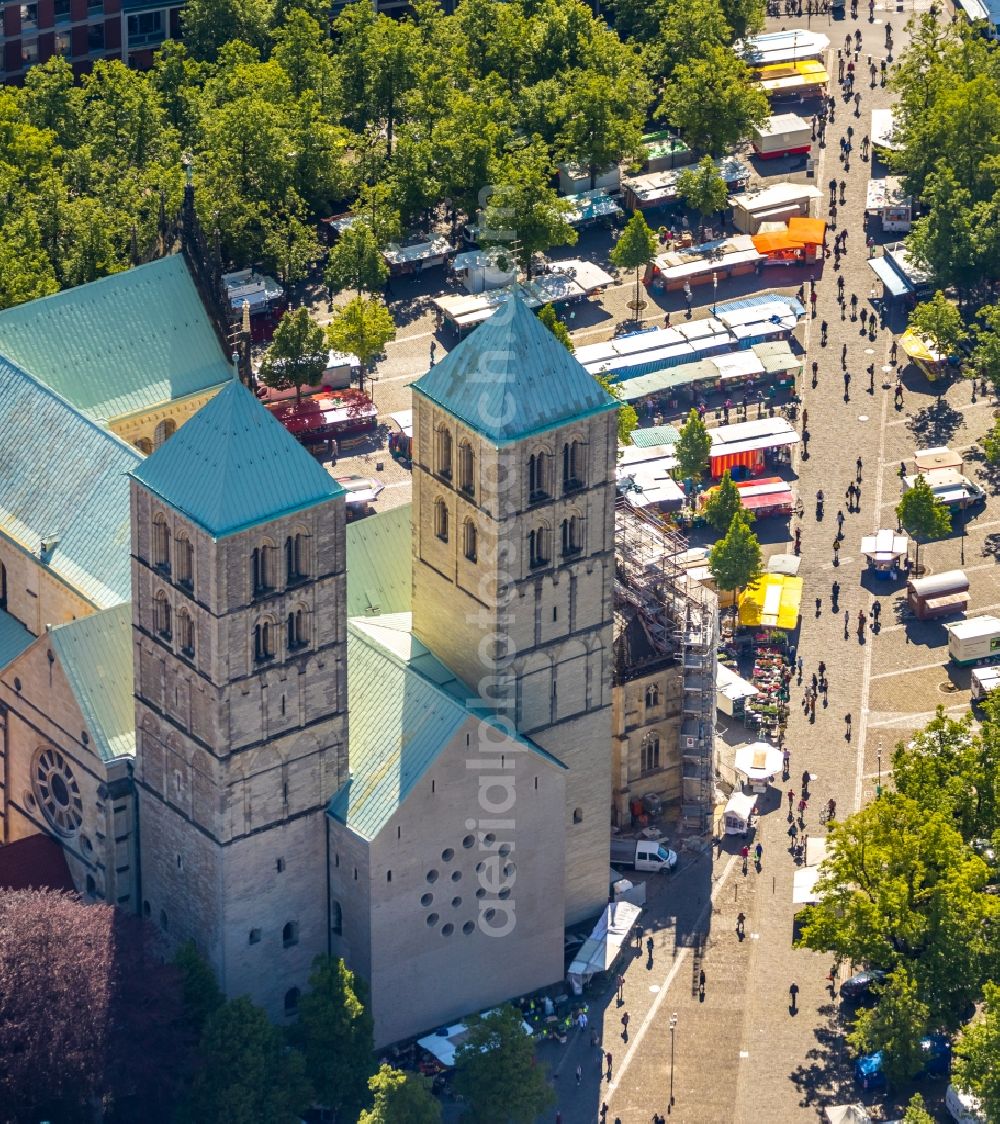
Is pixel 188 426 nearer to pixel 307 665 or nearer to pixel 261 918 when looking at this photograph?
pixel 307 665

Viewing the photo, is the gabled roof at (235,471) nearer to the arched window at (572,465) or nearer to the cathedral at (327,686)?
the cathedral at (327,686)

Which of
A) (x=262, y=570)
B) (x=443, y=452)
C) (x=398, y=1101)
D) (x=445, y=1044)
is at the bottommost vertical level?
(x=445, y=1044)

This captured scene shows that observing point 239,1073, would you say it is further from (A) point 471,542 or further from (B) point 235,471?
(B) point 235,471

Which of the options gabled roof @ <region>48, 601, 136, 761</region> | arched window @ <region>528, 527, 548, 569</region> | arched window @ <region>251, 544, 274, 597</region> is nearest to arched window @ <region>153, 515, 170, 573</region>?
arched window @ <region>251, 544, 274, 597</region>

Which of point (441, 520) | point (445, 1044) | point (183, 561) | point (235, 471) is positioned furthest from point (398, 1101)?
point (235, 471)

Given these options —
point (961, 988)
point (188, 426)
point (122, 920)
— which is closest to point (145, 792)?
point (122, 920)

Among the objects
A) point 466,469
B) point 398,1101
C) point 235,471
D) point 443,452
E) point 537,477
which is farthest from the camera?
point 443,452

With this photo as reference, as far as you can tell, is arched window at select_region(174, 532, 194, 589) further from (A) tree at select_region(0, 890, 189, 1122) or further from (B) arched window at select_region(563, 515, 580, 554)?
(B) arched window at select_region(563, 515, 580, 554)
